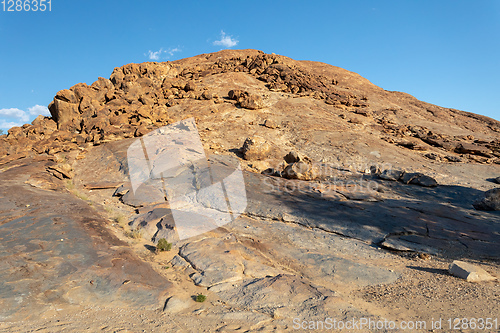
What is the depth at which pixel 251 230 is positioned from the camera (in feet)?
26.6

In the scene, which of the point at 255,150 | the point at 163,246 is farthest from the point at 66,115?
the point at 163,246

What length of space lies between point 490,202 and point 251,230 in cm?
896

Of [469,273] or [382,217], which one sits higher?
[382,217]

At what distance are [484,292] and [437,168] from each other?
14.5m

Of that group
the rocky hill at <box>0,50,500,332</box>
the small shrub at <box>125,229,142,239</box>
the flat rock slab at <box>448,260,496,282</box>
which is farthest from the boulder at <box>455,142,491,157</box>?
the small shrub at <box>125,229,142,239</box>

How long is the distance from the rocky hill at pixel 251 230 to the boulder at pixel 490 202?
0.13ft

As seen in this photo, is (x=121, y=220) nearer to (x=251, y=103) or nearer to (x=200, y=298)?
(x=200, y=298)

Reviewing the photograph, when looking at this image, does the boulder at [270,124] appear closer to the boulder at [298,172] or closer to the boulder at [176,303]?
the boulder at [298,172]

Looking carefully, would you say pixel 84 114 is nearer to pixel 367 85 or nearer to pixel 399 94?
pixel 367 85

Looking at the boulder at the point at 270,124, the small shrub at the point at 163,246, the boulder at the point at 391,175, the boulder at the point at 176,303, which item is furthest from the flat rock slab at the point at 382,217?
the boulder at the point at 270,124

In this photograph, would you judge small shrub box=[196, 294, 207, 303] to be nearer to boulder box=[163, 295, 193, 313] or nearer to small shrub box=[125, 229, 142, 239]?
boulder box=[163, 295, 193, 313]

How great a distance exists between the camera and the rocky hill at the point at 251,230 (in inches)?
180

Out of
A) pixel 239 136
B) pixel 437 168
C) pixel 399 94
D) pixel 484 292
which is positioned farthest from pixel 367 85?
pixel 484 292

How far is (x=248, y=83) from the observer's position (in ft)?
92.2
